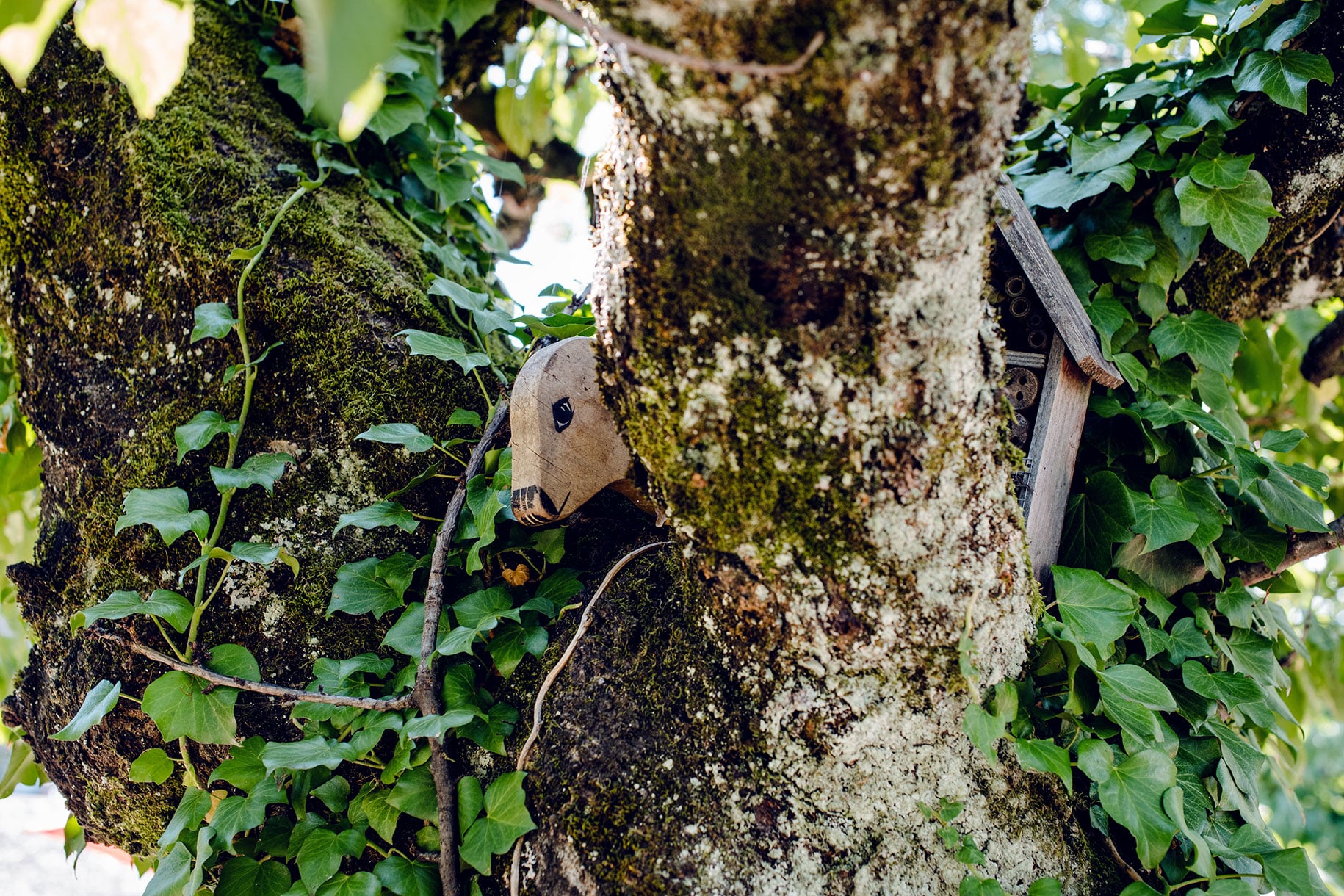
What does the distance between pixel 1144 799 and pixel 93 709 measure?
120cm

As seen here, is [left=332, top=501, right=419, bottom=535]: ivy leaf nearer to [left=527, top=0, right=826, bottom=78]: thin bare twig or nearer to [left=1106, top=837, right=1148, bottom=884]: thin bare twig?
[left=527, top=0, right=826, bottom=78]: thin bare twig

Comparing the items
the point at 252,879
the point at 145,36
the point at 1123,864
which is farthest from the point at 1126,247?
the point at 252,879

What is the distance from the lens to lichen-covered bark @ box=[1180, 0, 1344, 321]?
1115 mm

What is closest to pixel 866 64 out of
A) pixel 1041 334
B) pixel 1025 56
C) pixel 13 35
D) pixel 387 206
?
pixel 1025 56

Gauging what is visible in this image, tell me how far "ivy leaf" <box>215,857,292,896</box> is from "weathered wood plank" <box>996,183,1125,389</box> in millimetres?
1148

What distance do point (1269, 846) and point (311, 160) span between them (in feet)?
5.42

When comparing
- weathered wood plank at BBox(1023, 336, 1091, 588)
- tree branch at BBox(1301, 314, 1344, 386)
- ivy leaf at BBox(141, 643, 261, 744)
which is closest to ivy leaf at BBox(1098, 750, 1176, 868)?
weathered wood plank at BBox(1023, 336, 1091, 588)

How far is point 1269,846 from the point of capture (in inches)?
38.5

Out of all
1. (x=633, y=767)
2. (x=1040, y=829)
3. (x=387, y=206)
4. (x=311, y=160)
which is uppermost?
(x=311, y=160)

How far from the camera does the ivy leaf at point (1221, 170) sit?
3.53 ft

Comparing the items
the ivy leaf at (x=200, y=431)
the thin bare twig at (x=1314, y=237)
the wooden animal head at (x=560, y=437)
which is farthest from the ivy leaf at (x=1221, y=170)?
the ivy leaf at (x=200, y=431)

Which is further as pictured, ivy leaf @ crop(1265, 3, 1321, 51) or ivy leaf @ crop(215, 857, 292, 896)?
ivy leaf @ crop(1265, 3, 1321, 51)

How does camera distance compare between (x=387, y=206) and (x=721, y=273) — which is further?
(x=387, y=206)

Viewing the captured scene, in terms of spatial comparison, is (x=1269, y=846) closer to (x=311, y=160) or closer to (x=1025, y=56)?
(x=1025, y=56)
